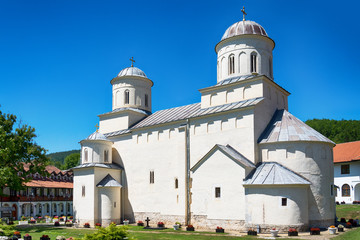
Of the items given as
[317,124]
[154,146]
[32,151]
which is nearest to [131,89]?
[154,146]

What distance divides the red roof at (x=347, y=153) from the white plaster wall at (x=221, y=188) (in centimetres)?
2609

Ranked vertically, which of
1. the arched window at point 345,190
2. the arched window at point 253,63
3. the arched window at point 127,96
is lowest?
the arched window at point 345,190

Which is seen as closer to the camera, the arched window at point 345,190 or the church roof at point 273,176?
the church roof at point 273,176

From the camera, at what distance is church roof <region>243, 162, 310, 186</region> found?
22.8m

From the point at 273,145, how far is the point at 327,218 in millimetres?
6223

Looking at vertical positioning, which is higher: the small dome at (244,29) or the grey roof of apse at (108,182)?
the small dome at (244,29)

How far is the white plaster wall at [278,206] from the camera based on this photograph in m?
22.5

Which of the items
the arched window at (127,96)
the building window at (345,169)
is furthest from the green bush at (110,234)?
the building window at (345,169)

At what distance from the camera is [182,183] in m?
28.7

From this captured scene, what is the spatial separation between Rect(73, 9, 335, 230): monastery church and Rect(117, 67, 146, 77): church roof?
26 centimetres

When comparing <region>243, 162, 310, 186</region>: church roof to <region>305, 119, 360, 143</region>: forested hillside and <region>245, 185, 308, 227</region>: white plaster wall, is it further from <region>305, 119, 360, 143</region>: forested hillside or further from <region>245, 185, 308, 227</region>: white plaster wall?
<region>305, 119, 360, 143</region>: forested hillside

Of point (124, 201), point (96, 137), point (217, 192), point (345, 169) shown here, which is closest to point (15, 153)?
point (96, 137)

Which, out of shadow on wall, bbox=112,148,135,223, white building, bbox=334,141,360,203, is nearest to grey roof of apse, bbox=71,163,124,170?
shadow on wall, bbox=112,148,135,223

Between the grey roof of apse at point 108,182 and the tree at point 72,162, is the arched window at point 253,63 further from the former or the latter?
the tree at point 72,162
